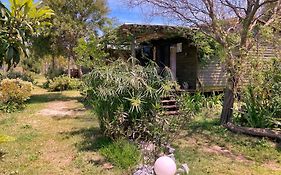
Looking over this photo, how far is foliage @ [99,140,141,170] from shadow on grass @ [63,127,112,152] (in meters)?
0.43

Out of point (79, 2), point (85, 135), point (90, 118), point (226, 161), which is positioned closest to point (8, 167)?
point (85, 135)

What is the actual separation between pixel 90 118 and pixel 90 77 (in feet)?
11.2

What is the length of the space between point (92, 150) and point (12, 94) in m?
6.89

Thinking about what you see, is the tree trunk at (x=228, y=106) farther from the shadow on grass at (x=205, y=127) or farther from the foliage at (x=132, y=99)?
the foliage at (x=132, y=99)

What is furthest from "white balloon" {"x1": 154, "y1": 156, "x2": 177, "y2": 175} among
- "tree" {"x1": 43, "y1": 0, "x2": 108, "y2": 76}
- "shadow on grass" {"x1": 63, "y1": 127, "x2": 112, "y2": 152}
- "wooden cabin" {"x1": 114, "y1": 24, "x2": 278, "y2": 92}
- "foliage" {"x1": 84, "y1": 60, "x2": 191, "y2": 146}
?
"tree" {"x1": 43, "y1": 0, "x2": 108, "y2": 76}

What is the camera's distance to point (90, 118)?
31.4ft

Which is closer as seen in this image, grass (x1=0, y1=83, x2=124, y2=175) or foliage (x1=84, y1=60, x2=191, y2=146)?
grass (x1=0, y1=83, x2=124, y2=175)

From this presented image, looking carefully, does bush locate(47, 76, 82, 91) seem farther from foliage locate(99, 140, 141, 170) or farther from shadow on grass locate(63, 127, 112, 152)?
foliage locate(99, 140, 141, 170)

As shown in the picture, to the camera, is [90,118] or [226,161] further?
[90,118]

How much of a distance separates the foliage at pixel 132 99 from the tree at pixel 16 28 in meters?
3.06

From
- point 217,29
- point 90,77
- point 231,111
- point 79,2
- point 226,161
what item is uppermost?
point 79,2

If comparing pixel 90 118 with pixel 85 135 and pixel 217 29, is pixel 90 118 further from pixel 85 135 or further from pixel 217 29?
pixel 217 29

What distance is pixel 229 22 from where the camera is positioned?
8164 millimetres

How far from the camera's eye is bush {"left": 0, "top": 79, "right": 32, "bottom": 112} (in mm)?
11242
